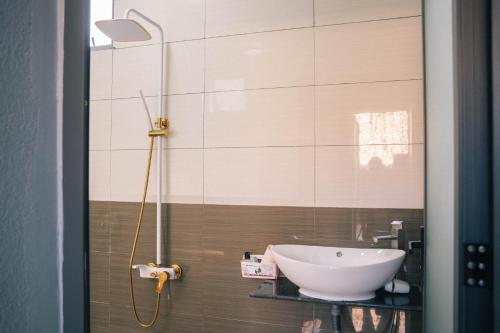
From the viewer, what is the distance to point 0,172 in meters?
0.30

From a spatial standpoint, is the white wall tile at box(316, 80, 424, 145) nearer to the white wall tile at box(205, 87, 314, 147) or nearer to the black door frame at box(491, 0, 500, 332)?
the white wall tile at box(205, 87, 314, 147)

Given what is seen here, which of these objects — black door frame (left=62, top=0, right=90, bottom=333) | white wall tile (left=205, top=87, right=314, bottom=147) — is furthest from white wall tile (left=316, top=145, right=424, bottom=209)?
black door frame (left=62, top=0, right=90, bottom=333)

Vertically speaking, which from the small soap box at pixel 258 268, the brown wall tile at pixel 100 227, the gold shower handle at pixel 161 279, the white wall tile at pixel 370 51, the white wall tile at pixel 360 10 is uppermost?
the white wall tile at pixel 360 10

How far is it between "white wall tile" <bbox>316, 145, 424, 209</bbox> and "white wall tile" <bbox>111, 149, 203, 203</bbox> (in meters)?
0.71

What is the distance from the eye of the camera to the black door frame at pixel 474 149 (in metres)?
1.00

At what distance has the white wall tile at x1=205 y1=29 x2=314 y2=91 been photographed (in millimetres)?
1951

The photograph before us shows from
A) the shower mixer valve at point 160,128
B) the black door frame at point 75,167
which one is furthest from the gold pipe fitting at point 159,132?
the black door frame at point 75,167

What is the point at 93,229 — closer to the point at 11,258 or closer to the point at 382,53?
the point at 382,53

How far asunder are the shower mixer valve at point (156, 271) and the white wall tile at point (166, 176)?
0.39 metres

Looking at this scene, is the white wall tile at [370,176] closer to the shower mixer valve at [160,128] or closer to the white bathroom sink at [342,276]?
the white bathroom sink at [342,276]

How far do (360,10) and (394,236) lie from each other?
114 cm

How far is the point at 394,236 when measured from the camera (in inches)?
68.4

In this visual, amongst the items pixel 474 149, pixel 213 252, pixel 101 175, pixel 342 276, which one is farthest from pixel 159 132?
pixel 474 149

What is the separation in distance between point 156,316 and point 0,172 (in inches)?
81.4
